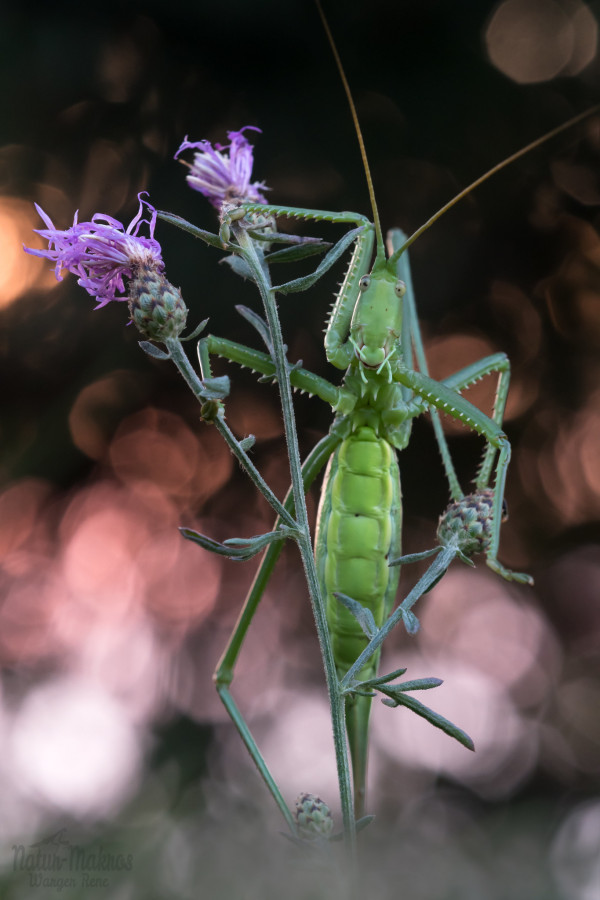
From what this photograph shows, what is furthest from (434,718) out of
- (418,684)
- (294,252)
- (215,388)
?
(294,252)

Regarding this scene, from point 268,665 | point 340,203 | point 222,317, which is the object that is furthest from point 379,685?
point 268,665

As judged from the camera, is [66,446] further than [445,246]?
No

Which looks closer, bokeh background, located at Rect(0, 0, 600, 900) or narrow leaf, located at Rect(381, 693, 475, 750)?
narrow leaf, located at Rect(381, 693, 475, 750)

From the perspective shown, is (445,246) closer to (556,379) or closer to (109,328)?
(556,379)

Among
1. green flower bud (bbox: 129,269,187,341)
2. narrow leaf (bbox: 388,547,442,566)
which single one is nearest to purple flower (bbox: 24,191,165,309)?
green flower bud (bbox: 129,269,187,341)

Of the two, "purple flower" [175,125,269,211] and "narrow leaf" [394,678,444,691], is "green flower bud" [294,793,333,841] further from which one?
"purple flower" [175,125,269,211]
